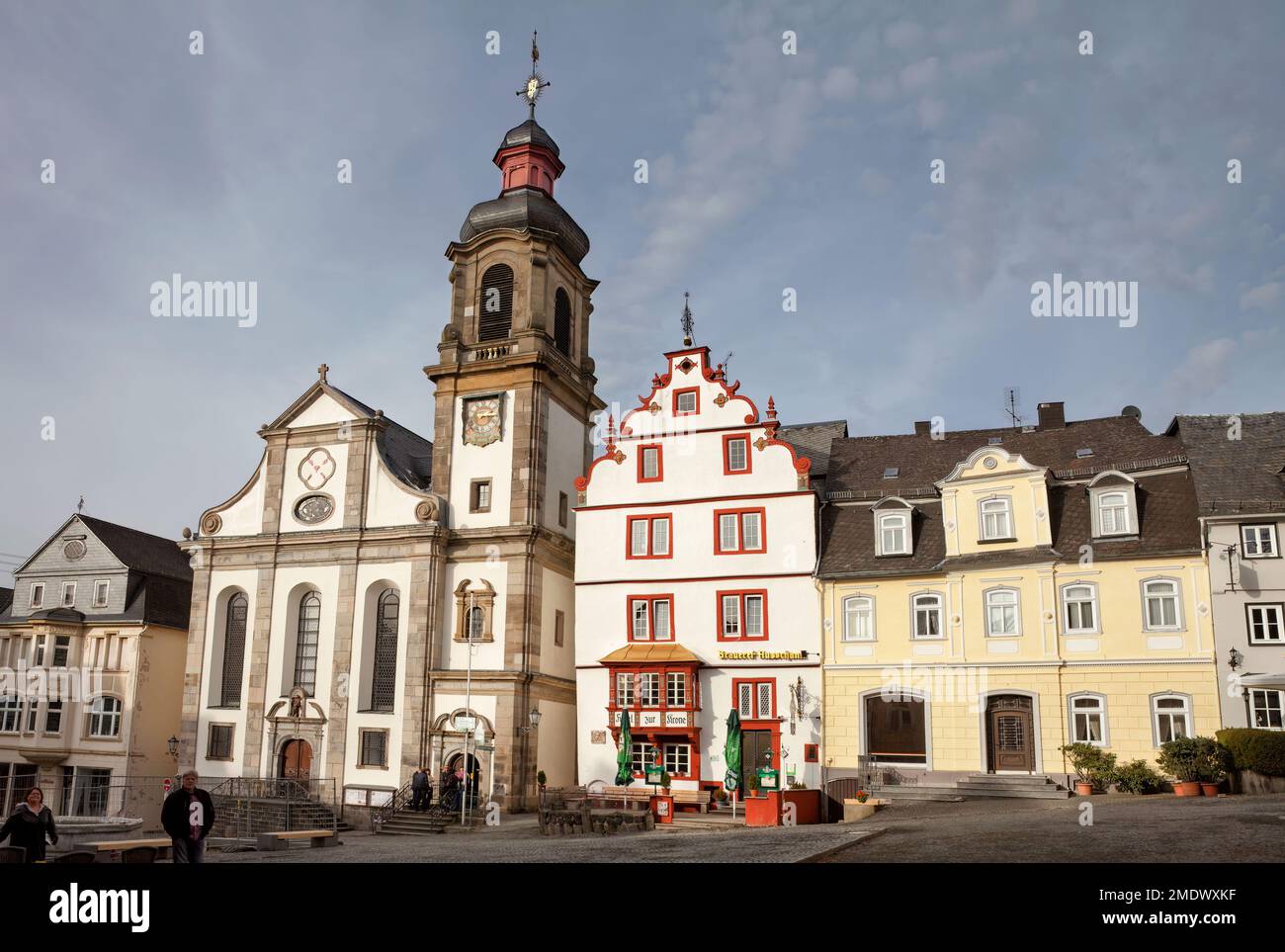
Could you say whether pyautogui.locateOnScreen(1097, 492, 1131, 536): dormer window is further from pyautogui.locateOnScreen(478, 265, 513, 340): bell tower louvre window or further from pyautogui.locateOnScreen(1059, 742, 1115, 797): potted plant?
pyautogui.locateOnScreen(478, 265, 513, 340): bell tower louvre window

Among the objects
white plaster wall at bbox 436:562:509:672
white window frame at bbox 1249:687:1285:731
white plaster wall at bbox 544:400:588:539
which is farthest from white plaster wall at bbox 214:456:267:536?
white window frame at bbox 1249:687:1285:731

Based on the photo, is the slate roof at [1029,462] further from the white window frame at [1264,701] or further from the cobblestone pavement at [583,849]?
the cobblestone pavement at [583,849]

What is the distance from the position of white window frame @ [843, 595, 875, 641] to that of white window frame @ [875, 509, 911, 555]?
1.62 m

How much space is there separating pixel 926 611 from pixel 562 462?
15.8 m

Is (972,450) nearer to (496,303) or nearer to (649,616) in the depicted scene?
(649,616)

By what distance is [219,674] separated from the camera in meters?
41.3

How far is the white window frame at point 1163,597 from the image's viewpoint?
94.3 feet

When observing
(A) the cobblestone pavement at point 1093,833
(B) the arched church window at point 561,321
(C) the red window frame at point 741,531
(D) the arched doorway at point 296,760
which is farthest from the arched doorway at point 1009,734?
(D) the arched doorway at point 296,760

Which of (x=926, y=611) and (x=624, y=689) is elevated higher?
(x=926, y=611)

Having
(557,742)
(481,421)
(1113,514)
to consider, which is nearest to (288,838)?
(557,742)

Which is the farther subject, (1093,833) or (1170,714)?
(1170,714)

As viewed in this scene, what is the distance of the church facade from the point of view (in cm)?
3706
